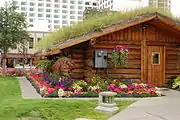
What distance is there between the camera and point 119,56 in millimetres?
13594

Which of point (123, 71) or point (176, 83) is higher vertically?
point (123, 71)

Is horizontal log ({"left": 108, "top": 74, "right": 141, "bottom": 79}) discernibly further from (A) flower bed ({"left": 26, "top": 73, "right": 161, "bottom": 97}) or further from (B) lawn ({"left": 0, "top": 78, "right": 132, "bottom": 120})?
(B) lawn ({"left": 0, "top": 78, "right": 132, "bottom": 120})

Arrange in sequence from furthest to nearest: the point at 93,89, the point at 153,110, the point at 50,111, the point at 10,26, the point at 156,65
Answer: the point at 10,26, the point at 156,65, the point at 93,89, the point at 153,110, the point at 50,111

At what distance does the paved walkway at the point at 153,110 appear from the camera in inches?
328

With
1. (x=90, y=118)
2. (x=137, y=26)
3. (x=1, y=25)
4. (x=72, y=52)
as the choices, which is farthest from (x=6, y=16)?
(x=90, y=118)

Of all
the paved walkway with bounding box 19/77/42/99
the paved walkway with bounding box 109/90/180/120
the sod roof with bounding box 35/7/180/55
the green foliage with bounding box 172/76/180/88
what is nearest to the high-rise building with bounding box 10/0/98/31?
the sod roof with bounding box 35/7/180/55

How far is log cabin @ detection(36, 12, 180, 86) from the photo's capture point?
1416cm

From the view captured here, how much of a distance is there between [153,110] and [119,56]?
4.65 m

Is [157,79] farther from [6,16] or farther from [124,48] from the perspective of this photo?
[6,16]

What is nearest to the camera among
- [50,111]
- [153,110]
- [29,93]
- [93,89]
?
[50,111]

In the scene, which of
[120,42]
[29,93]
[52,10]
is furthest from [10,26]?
[52,10]

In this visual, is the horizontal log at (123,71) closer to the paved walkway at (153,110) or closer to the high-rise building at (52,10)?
the paved walkway at (153,110)

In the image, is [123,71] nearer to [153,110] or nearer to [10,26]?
[153,110]

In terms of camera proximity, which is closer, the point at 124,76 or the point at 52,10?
the point at 124,76
